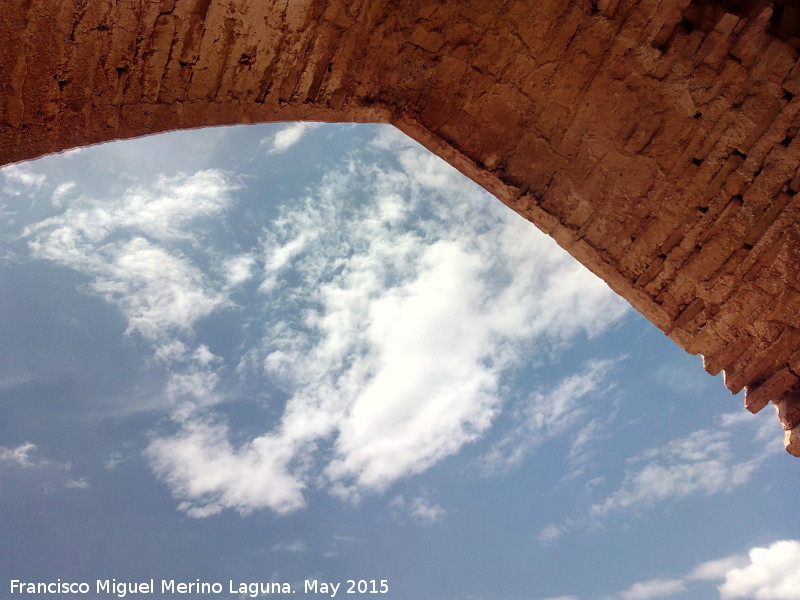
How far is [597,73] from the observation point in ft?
11.2

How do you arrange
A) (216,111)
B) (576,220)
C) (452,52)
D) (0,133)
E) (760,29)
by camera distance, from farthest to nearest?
(576,220) → (452,52) → (760,29) → (216,111) → (0,133)

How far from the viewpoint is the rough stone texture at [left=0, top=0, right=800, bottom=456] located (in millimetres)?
3129

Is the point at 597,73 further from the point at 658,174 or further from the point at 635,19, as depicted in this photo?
Result: the point at 658,174

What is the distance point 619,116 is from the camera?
138 inches

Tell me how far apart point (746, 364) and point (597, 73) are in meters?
1.99

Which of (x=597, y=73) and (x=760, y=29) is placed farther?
(x=597, y=73)

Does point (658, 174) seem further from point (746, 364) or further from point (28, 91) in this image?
point (28, 91)

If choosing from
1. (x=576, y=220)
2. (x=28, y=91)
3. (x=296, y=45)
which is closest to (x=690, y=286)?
(x=576, y=220)

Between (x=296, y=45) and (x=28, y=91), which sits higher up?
(x=296, y=45)

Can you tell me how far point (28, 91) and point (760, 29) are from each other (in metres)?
3.59

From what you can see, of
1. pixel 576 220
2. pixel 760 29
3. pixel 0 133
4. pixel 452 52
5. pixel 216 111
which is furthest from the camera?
pixel 576 220

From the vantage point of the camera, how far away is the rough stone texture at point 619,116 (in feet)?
10.3

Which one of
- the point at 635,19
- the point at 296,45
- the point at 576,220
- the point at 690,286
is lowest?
the point at 690,286

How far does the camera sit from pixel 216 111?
278cm
